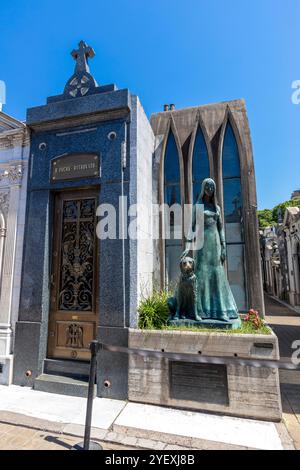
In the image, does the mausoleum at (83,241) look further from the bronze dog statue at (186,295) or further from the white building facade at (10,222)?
the bronze dog statue at (186,295)

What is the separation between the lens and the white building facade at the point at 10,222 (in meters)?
5.21

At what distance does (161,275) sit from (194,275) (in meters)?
2.47

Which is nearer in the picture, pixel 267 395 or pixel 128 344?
pixel 267 395

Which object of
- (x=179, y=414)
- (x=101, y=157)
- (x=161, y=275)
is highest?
(x=101, y=157)

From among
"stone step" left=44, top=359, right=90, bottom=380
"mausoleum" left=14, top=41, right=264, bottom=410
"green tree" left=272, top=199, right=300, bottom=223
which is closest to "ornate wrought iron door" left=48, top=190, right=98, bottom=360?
"mausoleum" left=14, top=41, right=264, bottom=410

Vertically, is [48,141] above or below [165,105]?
below

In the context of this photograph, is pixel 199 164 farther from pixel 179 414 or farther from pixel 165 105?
pixel 179 414

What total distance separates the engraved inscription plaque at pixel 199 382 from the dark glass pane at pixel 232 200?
397cm

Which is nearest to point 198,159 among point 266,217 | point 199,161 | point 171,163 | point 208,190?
point 199,161

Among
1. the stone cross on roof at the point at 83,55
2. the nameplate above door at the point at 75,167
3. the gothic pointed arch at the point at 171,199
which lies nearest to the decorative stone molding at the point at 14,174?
the nameplate above door at the point at 75,167

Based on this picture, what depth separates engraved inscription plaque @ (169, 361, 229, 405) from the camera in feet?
13.0
